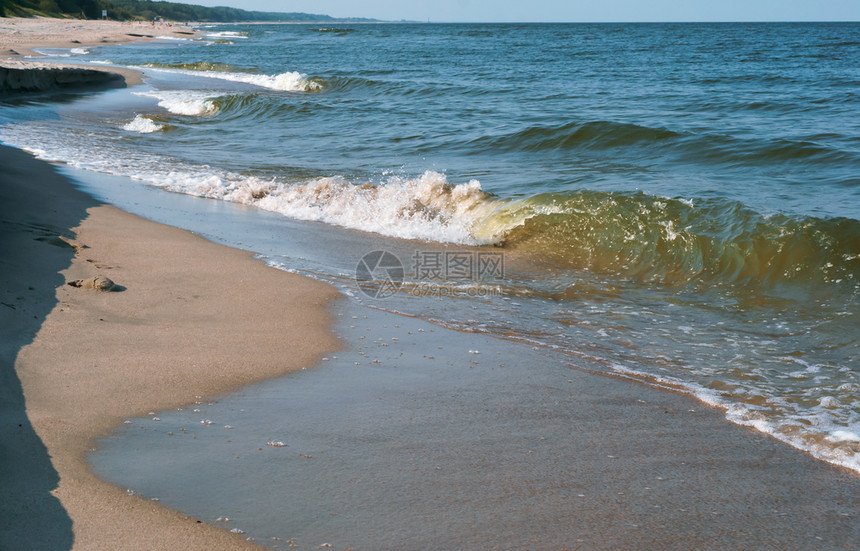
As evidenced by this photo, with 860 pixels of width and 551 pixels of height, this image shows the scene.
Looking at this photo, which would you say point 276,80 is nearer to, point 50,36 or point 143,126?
point 143,126

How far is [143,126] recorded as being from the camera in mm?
15023

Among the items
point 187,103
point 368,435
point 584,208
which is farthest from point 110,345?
point 187,103

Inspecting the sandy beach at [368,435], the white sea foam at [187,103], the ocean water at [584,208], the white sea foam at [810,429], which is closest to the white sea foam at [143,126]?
the ocean water at [584,208]

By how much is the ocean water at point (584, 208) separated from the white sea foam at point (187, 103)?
0.27 feet

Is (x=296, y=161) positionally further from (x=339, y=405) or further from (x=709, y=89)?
(x=709, y=89)

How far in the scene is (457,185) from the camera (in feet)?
28.4

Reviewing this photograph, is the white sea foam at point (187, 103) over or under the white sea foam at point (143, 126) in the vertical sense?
over

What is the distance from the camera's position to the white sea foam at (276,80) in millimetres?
23828

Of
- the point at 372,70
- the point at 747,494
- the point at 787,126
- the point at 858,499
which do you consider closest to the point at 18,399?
the point at 747,494

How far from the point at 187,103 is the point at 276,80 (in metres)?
7.13

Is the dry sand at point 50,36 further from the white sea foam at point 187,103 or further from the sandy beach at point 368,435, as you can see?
the sandy beach at point 368,435

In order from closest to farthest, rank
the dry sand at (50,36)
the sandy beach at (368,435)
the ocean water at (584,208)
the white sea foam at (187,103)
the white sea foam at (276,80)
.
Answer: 1. the sandy beach at (368,435)
2. the ocean water at (584,208)
3. the white sea foam at (187,103)
4. the white sea foam at (276,80)
5. the dry sand at (50,36)

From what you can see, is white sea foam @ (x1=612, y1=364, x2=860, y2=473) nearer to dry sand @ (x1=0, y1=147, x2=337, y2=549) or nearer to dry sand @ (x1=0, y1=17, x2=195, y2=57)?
dry sand @ (x1=0, y1=147, x2=337, y2=549)

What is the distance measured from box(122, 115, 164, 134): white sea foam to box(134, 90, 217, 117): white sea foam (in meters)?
2.51
